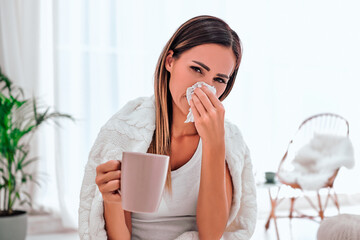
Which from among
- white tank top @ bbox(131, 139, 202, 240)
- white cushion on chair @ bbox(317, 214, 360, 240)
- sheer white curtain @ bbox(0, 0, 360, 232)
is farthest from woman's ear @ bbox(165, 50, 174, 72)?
sheer white curtain @ bbox(0, 0, 360, 232)

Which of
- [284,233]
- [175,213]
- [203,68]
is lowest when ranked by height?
[284,233]

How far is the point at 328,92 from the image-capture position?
392cm

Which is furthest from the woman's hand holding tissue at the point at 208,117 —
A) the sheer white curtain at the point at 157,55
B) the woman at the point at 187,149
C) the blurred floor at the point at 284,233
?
the sheer white curtain at the point at 157,55

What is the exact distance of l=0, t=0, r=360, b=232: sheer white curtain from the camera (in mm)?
3000

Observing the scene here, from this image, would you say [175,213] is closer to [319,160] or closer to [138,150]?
[138,150]

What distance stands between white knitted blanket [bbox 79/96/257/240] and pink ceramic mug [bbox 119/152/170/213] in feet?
1.03

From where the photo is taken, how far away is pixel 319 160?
10.4 ft

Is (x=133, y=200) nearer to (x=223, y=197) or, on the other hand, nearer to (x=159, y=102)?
(x=223, y=197)

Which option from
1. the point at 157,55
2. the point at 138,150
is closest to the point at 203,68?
the point at 138,150

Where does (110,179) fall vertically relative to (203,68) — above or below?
below

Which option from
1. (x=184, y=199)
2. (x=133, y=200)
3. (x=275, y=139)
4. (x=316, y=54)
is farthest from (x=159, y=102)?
(x=316, y=54)

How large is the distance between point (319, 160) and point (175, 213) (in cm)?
240

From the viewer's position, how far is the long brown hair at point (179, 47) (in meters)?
0.98

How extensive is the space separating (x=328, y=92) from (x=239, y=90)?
1.04 metres
